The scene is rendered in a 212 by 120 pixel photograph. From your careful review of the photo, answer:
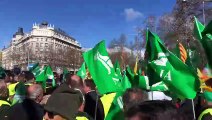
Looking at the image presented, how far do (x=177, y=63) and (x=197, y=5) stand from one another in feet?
118

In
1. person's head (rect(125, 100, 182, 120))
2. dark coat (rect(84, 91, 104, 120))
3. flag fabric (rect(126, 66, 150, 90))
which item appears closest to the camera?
person's head (rect(125, 100, 182, 120))

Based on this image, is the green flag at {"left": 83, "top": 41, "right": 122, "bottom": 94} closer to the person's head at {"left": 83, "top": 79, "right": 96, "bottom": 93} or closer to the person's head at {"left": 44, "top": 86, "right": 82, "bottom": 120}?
the person's head at {"left": 83, "top": 79, "right": 96, "bottom": 93}

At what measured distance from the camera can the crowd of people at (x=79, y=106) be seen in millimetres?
2834

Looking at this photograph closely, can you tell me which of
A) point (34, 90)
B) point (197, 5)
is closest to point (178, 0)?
point (197, 5)

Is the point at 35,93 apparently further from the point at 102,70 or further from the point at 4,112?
the point at 102,70

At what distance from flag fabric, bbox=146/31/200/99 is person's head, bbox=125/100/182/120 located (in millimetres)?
1633

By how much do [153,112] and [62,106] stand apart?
3.80 feet

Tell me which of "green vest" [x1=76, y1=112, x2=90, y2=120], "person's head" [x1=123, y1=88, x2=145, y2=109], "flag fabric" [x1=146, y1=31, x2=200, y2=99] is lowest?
"green vest" [x1=76, y1=112, x2=90, y2=120]

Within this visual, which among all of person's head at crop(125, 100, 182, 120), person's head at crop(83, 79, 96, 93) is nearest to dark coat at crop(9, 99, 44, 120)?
person's head at crop(83, 79, 96, 93)

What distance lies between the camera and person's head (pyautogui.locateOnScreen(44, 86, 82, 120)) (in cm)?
366

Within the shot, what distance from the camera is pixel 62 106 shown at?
3.72 m

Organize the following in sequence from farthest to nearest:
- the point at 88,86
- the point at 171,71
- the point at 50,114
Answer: the point at 88,86 → the point at 171,71 → the point at 50,114

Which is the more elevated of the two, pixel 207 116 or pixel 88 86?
pixel 88 86

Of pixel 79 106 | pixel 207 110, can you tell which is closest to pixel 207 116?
pixel 207 110
